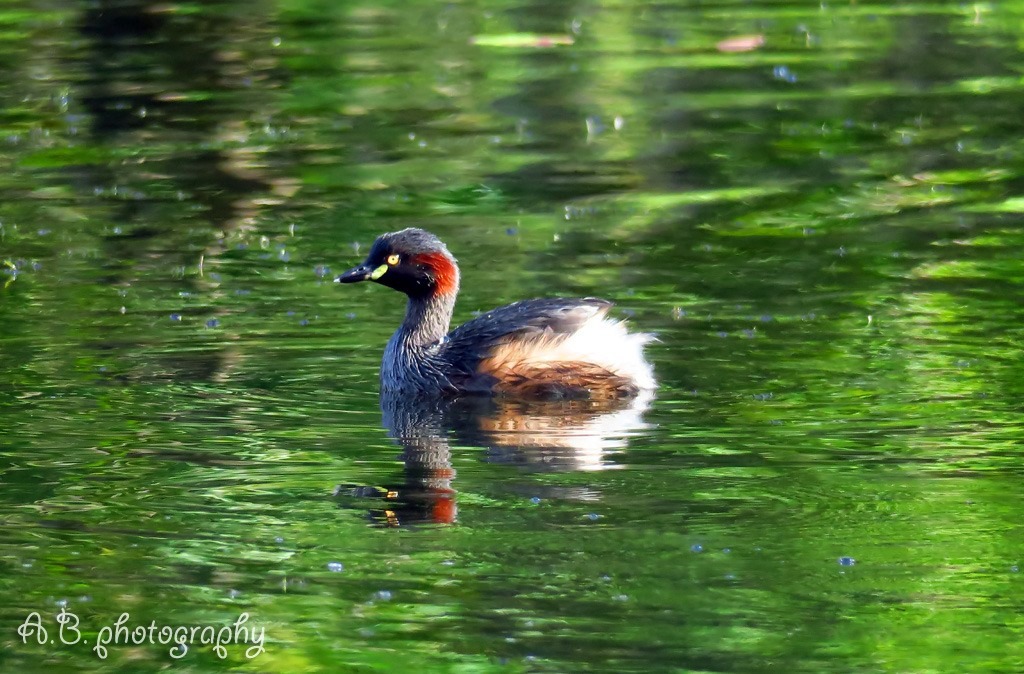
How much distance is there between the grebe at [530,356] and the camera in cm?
1030

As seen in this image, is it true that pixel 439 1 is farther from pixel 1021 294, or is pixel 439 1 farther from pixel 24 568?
pixel 24 568

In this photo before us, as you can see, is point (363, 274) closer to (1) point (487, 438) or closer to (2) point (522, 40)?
(1) point (487, 438)

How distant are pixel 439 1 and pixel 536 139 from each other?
7517mm

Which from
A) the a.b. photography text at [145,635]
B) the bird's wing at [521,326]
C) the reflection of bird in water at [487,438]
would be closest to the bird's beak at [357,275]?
the bird's wing at [521,326]

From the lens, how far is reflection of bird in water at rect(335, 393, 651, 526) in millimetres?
8297

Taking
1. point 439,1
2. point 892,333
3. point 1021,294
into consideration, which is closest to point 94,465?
point 892,333

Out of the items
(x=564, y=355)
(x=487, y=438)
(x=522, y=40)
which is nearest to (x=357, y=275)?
(x=564, y=355)

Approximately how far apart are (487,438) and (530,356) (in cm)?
99

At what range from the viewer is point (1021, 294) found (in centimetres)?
1167

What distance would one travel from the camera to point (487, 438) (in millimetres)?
9461

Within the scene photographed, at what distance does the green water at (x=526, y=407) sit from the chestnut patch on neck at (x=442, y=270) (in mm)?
553

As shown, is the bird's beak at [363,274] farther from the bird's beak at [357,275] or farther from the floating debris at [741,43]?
the floating debris at [741,43]

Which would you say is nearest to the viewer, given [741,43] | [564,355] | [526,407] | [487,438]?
[487,438]

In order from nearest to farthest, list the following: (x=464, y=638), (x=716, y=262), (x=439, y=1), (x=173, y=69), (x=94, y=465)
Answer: (x=464, y=638)
(x=94, y=465)
(x=716, y=262)
(x=173, y=69)
(x=439, y=1)
